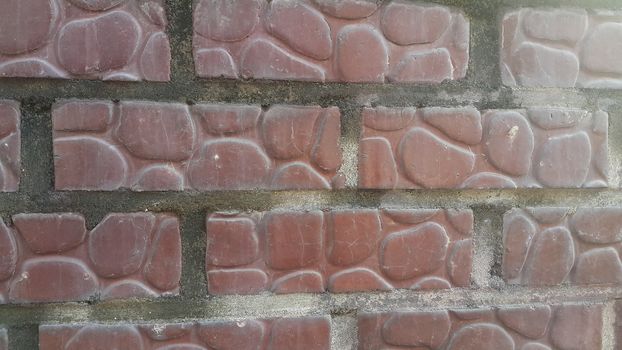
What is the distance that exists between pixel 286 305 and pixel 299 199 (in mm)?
96

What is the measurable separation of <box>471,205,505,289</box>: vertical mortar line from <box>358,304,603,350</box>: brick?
30mm

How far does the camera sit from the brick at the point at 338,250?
19.0 inches

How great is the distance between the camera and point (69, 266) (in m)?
0.47

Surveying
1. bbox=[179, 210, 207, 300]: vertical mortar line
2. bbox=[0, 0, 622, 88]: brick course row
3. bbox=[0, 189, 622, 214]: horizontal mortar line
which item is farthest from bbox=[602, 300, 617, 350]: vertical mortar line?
bbox=[179, 210, 207, 300]: vertical mortar line

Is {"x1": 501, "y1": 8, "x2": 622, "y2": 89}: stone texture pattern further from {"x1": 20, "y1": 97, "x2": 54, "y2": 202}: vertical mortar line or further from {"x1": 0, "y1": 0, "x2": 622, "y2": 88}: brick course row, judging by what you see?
{"x1": 20, "y1": 97, "x2": 54, "y2": 202}: vertical mortar line

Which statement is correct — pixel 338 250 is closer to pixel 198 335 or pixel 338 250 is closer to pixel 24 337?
pixel 198 335

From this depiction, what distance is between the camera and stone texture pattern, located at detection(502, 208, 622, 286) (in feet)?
1.70

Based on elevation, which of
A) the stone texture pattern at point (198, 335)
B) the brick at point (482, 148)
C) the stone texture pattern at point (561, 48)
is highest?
the stone texture pattern at point (561, 48)

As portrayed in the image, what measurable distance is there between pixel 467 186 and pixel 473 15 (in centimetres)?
15

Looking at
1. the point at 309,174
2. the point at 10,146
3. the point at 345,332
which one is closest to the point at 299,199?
the point at 309,174

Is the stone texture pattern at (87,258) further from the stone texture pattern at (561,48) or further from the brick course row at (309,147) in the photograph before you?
the stone texture pattern at (561,48)

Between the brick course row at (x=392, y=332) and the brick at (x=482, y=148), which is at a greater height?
the brick at (x=482, y=148)

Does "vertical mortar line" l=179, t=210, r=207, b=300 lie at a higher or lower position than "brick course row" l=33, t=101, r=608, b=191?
lower

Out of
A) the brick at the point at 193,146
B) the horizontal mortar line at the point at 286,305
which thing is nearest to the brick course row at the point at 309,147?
the brick at the point at 193,146
